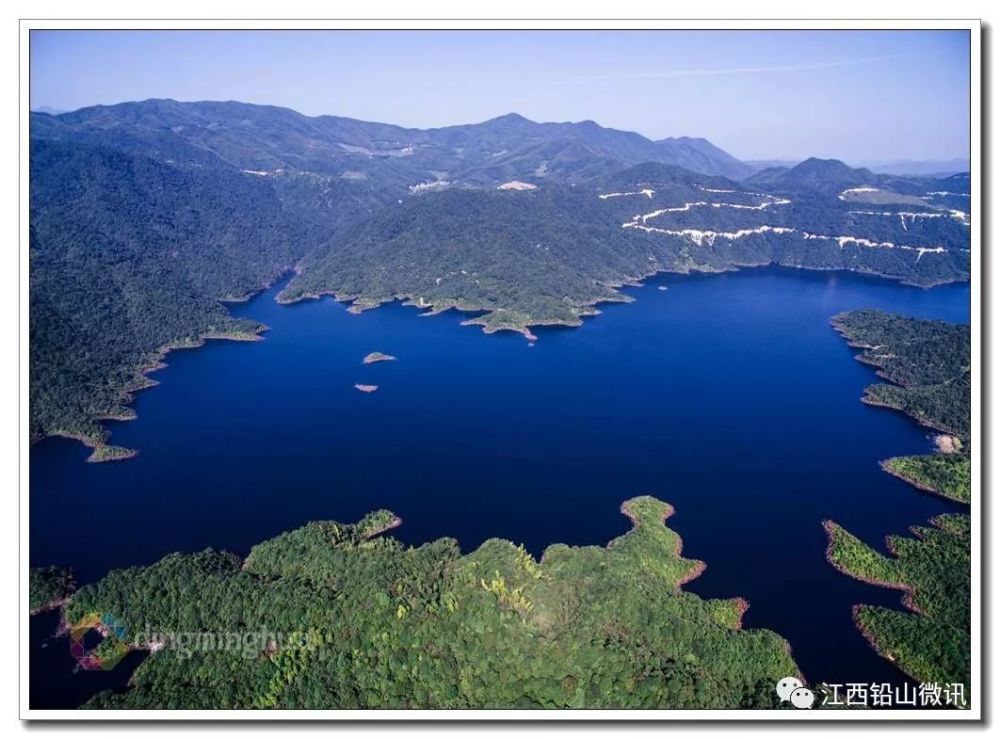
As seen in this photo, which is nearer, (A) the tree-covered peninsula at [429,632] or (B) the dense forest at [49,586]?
(A) the tree-covered peninsula at [429,632]

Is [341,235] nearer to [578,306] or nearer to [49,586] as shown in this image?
[578,306]

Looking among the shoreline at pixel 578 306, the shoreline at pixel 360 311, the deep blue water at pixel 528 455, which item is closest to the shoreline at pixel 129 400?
the shoreline at pixel 360 311

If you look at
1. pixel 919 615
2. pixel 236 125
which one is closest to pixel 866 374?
pixel 919 615

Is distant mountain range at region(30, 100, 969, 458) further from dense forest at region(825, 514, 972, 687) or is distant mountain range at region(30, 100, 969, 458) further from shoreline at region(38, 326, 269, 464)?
dense forest at region(825, 514, 972, 687)
